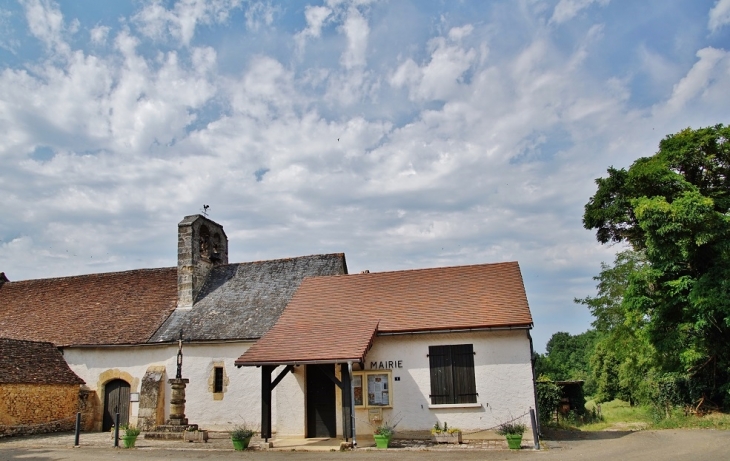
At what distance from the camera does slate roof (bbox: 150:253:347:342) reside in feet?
61.1

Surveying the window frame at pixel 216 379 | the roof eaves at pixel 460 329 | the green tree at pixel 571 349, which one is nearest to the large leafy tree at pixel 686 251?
the roof eaves at pixel 460 329

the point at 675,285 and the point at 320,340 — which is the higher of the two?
the point at 675,285

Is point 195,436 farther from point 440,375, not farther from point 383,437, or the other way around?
point 440,375

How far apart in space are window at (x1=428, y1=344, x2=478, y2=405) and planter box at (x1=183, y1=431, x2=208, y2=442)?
20.7 feet

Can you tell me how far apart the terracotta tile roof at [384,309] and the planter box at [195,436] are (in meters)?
2.84

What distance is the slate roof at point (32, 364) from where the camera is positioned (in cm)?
1775

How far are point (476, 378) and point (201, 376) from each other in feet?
29.9

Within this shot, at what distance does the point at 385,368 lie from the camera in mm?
15172

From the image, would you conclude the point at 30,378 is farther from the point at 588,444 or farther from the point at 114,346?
the point at 588,444

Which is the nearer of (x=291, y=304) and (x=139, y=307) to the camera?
(x=291, y=304)

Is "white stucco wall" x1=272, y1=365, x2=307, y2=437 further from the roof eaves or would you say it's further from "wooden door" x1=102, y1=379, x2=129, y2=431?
"wooden door" x1=102, y1=379, x2=129, y2=431

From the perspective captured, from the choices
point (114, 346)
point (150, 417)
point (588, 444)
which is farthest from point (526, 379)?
point (114, 346)

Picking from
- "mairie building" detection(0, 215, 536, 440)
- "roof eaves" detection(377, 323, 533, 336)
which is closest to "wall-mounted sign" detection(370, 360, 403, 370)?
"mairie building" detection(0, 215, 536, 440)

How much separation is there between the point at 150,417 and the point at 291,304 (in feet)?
18.9
